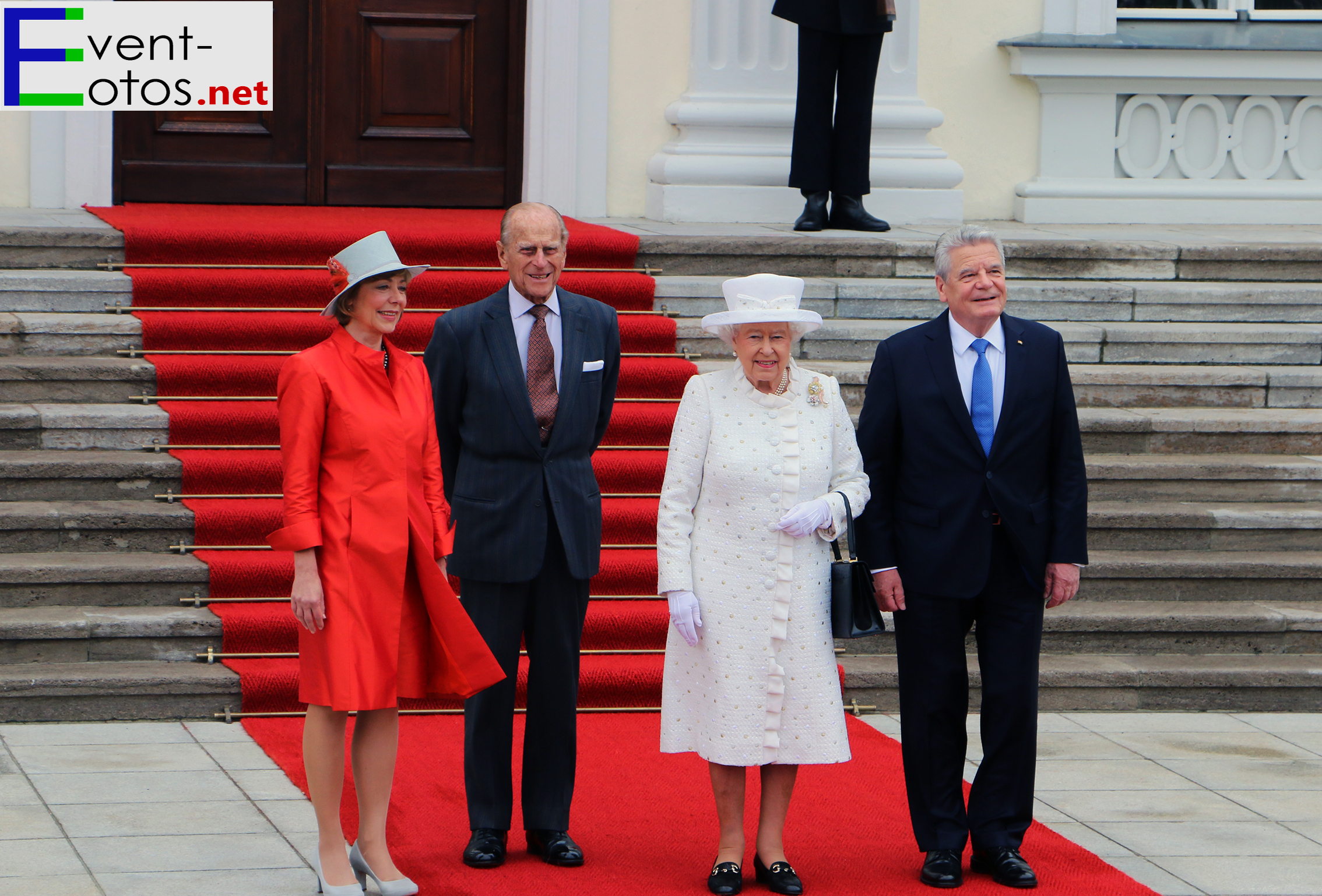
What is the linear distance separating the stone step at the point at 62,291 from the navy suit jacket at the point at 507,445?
3339mm

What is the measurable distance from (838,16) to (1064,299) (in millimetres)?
1803

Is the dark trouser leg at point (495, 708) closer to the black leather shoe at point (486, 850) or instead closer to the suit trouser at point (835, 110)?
the black leather shoe at point (486, 850)

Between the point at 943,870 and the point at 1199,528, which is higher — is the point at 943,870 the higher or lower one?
the lower one

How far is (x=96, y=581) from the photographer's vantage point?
6551 millimetres

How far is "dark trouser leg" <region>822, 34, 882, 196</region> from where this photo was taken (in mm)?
8977

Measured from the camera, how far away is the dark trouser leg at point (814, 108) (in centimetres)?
899

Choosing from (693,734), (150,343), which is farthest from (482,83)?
(693,734)

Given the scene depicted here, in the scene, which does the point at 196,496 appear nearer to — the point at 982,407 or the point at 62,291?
the point at 62,291

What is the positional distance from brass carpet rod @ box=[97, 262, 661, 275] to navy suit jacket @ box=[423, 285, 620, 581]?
290cm

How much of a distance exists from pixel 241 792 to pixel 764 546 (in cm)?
184

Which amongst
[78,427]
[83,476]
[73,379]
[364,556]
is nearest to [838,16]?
[73,379]

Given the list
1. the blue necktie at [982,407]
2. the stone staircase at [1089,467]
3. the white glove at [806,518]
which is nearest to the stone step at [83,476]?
the stone staircase at [1089,467]

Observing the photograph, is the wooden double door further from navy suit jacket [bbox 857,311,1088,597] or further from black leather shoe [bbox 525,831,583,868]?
black leather shoe [bbox 525,831,583,868]

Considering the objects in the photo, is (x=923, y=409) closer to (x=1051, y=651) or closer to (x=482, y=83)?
(x=1051, y=651)
